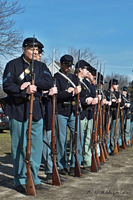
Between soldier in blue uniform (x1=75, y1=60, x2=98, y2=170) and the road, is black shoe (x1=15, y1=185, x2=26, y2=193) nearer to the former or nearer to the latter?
the road

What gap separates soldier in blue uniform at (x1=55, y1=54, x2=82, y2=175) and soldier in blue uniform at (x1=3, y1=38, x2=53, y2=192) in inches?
53.2

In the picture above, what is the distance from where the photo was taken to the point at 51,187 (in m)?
5.81

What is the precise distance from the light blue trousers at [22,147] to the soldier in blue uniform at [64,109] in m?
1.33

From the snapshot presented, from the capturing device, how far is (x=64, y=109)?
7.04m

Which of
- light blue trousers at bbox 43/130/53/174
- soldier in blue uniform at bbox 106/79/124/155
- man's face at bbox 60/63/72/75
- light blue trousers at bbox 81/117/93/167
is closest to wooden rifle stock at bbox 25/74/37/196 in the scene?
light blue trousers at bbox 43/130/53/174

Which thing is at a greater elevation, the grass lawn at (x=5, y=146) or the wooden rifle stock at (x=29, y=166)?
the wooden rifle stock at (x=29, y=166)

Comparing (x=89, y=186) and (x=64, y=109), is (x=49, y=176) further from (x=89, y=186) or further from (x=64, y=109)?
(x=64, y=109)

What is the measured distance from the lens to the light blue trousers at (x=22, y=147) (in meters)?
5.45

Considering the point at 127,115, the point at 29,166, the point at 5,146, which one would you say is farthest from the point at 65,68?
the point at 127,115

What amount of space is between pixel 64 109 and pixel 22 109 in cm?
170

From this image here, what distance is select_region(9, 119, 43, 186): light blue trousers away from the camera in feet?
17.9

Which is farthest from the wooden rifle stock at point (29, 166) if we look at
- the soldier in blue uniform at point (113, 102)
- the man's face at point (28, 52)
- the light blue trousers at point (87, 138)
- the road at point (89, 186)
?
the soldier in blue uniform at point (113, 102)

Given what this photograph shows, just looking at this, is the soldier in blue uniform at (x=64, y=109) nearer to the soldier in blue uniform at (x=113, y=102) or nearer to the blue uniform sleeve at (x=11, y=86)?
the blue uniform sleeve at (x=11, y=86)

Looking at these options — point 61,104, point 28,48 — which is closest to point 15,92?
point 28,48
